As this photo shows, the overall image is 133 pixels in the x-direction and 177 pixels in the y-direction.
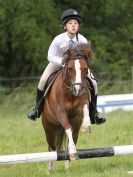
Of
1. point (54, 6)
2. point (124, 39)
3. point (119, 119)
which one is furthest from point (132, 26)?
point (119, 119)

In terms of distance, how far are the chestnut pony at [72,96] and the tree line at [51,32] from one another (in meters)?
16.8

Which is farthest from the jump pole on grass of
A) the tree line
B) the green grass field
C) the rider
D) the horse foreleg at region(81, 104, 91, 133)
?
the tree line

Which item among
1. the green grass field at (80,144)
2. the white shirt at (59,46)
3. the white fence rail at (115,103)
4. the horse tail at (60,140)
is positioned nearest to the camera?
the white shirt at (59,46)

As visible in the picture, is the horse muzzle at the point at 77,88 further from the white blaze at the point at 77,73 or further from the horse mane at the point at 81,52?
the horse mane at the point at 81,52

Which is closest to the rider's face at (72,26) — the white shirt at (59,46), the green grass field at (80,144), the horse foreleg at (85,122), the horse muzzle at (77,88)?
the white shirt at (59,46)

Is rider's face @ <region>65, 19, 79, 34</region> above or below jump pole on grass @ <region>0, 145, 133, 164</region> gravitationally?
above

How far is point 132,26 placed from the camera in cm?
2914

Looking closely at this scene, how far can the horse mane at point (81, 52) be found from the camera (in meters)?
7.68

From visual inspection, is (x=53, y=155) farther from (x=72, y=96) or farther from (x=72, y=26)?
(x=72, y=26)

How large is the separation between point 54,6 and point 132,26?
4.03 metres

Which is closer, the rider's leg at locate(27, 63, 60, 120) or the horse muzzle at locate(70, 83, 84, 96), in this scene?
the horse muzzle at locate(70, 83, 84, 96)

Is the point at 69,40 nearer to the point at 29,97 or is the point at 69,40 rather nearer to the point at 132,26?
the point at 29,97

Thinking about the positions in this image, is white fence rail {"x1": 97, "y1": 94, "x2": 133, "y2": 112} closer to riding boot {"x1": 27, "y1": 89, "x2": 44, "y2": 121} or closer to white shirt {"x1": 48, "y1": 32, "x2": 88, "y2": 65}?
riding boot {"x1": 27, "y1": 89, "x2": 44, "y2": 121}

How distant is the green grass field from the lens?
8.38 meters
